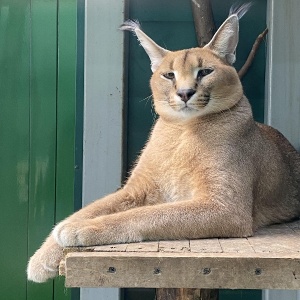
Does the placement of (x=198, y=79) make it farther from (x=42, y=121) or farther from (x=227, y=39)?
(x=42, y=121)

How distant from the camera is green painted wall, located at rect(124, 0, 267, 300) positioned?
13.2 ft

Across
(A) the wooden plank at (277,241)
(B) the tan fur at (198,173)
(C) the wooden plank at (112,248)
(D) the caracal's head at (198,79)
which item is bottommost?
(C) the wooden plank at (112,248)

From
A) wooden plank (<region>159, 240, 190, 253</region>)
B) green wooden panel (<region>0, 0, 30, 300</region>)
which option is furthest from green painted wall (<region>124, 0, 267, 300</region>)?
wooden plank (<region>159, 240, 190, 253</region>)

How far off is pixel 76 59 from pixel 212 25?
793 mm

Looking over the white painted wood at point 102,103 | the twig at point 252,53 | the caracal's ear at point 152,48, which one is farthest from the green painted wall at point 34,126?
the twig at point 252,53

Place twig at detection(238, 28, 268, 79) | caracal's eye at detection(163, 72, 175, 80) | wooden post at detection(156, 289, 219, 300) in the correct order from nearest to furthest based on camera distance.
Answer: wooden post at detection(156, 289, 219, 300) < caracal's eye at detection(163, 72, 175, 80) < twig at detection(238, 28, 268, 79)

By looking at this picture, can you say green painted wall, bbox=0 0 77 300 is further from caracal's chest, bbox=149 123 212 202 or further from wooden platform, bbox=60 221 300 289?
wooden platform, bbox=60 221 300 289

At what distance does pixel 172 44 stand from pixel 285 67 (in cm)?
65

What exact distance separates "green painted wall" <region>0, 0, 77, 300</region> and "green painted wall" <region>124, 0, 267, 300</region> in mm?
346

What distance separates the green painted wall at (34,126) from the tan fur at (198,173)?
0.88 metres

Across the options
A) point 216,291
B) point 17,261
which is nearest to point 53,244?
point 216,291

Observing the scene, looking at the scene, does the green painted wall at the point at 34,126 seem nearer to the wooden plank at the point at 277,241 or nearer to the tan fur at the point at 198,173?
the tan fur at the point at 198,173

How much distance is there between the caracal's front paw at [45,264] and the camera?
2805 millimetres

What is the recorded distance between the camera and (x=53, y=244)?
9.32 feet
